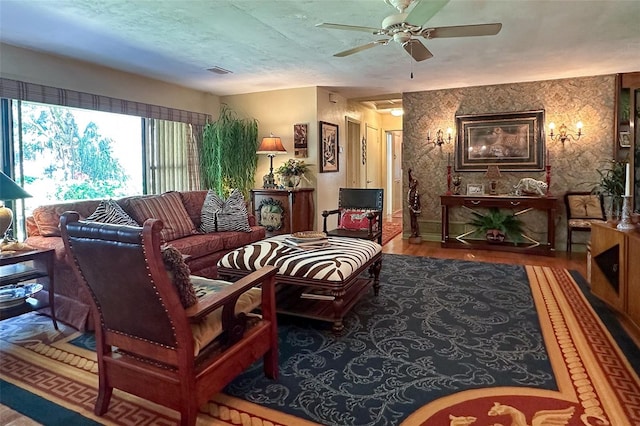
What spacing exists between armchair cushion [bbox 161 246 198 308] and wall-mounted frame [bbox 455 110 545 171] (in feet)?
17.3

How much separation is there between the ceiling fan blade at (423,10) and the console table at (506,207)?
353 centimetres

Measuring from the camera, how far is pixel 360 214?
15.2 feet

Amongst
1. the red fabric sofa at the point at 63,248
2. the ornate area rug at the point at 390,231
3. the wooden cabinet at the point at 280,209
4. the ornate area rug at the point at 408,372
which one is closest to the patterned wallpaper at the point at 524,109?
the ornate area rug at the point at 390,231

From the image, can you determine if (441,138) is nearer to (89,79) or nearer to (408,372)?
(408,372)

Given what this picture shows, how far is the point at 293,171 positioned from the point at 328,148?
2.61 ft

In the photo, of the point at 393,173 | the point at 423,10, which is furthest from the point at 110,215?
the point at 393,173

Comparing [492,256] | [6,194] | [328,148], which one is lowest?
[492,256]

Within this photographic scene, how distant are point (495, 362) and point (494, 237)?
3728 millimetres

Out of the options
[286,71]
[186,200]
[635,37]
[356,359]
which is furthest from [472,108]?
[356,359]

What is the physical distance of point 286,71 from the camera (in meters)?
4.89

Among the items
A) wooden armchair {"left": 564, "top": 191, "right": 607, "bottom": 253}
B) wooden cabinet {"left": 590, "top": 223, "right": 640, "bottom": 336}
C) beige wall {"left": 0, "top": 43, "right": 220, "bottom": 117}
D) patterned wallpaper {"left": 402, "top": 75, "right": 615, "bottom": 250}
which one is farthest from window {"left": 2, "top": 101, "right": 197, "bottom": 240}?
wooden armchair {"left": 564, "top": 191, "right": 607, "bottom": 253}

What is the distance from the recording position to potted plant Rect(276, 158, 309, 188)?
5773 mm

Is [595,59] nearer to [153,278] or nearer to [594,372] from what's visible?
[594,372]

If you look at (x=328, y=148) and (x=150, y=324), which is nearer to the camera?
(x=150, y=324)
